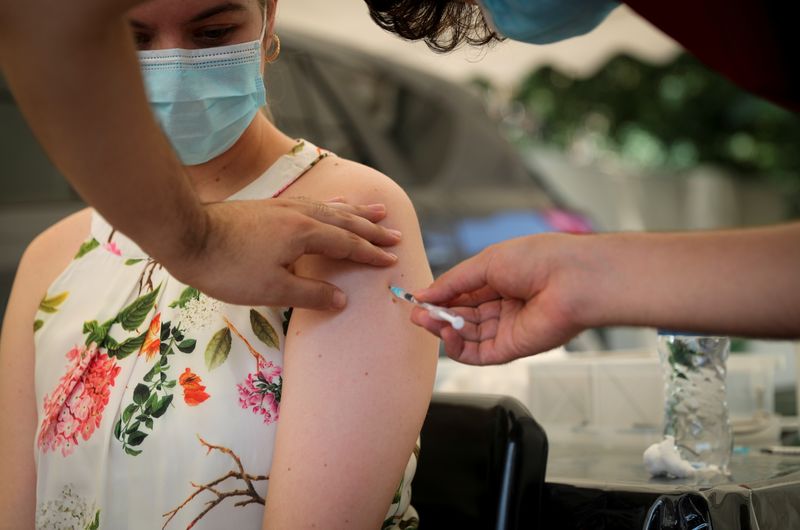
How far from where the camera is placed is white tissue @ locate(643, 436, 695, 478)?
1577 millimetres

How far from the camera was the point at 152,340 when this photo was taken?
138 cm

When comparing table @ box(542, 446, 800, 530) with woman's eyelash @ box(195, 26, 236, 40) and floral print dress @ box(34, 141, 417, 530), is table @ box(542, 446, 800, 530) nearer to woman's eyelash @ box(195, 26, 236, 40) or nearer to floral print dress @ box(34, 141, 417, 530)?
floral print dress @ box(34, 141, 417, 530)

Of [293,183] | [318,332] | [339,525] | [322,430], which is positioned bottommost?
[339,525]

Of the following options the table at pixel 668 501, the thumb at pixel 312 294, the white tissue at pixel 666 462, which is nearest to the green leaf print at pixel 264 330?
the thumb at pixel 312 294

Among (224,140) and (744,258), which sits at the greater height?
(224,140)

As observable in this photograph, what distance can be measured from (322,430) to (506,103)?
30.1 ft

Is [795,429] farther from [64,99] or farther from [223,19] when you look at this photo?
[64,99]

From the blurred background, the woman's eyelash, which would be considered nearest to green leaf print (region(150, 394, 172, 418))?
the woman's eyelash

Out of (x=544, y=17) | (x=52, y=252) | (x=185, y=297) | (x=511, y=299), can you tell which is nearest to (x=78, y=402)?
(x=185, y=297)

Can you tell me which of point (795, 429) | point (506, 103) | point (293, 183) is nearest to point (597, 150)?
point (506, 103)

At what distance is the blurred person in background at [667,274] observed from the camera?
2.92 feet

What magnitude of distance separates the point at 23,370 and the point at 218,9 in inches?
24.8

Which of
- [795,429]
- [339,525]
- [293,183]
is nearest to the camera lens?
[339,525]

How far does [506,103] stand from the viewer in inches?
402
